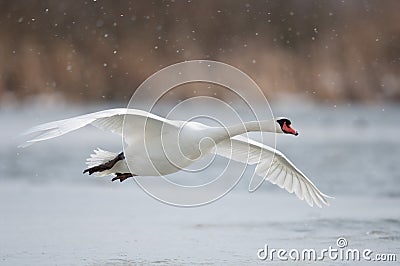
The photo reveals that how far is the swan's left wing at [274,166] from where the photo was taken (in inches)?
432

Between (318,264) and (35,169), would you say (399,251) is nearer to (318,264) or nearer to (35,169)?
(318,264)

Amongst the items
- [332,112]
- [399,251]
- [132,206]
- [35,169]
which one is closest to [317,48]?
[332,112]

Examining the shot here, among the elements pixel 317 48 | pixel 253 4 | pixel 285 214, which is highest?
pixel 253 4

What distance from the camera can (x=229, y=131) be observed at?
9.89 meters

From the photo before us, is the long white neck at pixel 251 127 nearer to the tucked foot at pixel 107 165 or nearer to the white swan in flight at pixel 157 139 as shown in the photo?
the white swan in flight at pixel 157 139

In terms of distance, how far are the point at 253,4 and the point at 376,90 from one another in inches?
506

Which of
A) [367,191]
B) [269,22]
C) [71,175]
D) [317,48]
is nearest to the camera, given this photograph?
[367,191]

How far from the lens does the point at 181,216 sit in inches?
484

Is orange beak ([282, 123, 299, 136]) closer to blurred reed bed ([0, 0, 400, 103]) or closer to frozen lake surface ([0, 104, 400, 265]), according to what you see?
frozen lake surface ([0, 104, 400, 265])

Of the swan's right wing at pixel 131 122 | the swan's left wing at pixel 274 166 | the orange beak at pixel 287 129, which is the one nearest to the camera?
the swan's right wing at pixel 131 122

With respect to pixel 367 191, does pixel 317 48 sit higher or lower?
higher

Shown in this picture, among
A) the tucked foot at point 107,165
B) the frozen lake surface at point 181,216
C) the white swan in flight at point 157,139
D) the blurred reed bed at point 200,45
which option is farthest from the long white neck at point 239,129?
the blurred reed bed at point 200,45

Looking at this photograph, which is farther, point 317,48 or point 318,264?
point 317,48

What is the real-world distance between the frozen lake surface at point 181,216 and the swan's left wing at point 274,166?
0.44m
